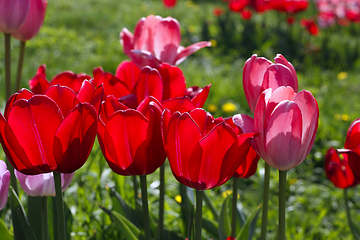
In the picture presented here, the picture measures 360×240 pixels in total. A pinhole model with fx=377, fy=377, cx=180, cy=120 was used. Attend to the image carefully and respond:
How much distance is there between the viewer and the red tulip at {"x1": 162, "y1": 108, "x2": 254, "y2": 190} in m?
0.59

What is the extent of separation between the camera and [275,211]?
1762 mm

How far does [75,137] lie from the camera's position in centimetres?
60

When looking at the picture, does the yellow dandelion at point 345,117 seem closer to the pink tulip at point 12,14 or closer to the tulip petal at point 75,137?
the pink tulip at point 12,14

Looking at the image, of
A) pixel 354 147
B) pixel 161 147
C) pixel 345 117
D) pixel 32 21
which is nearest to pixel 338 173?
pixel 354 147

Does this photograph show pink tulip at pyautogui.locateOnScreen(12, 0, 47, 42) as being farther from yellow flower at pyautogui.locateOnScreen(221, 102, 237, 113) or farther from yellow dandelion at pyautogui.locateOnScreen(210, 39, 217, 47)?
yellow dandelion at pyautogui.locateOnScreen(210, 39, 217, 47)

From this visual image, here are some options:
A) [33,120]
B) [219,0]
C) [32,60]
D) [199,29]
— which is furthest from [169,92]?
[219,0]

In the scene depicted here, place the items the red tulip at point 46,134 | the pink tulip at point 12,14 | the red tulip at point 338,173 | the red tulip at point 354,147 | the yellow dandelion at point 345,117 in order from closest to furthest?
1. the red tulip at point 46,134
2. the red tulip at point 354,147
3. the pink tulip at point 12,14
4. the red tulip at point 338,173
5. the yellow dandelion at point 345,117

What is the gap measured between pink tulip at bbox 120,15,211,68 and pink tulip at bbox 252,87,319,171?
0.42 m

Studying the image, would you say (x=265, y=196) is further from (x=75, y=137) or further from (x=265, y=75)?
(x=75, y=137)

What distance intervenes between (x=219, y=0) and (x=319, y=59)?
3642mm

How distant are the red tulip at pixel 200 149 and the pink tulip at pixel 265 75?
14 centimetres

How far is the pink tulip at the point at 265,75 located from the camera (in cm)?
67

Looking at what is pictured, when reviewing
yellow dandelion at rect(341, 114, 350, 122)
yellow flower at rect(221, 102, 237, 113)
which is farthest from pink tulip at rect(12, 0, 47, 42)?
yellow dandelion at rect(341, 114, 350, 122)

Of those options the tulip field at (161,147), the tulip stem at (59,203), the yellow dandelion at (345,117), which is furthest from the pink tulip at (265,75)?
the yellow dandelion at (345,117)
